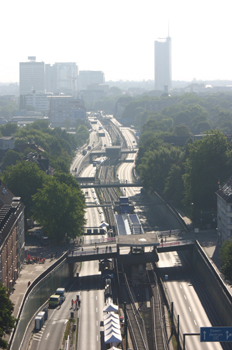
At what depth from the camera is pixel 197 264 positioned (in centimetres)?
8494

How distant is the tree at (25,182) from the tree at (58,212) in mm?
6131

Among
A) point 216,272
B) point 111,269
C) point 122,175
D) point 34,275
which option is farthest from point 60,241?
point 122,175

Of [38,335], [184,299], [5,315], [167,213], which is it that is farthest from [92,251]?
[5,315]

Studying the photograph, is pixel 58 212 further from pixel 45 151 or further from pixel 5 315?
pixel 45 151

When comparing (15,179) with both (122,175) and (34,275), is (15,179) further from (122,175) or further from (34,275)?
(122,175)

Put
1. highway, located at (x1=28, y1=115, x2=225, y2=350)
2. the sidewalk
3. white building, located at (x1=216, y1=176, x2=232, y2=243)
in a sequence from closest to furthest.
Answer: highway, located at (x1=28, y1=115, x2=225, y2=350), the sidewalk, white building, located at (x1=216, y1=176, x2=232, y2=243)

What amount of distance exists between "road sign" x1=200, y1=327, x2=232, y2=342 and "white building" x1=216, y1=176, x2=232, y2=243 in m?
38.7

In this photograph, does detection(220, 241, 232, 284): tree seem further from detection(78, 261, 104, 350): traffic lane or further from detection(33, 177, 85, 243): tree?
detection(33, 177, 85, 243): tree

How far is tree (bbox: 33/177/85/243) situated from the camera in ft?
294

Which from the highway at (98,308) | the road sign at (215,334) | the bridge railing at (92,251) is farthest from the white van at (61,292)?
the road sign at (215,334)

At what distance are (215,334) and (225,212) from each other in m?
42.7

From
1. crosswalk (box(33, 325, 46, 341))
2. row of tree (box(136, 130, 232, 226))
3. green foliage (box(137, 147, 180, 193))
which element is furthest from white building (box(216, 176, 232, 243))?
green foliage (box(137, 147, 180, 193))

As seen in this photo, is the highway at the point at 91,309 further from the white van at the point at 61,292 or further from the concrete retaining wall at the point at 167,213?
the concrete retaining wall at the point at 167,213

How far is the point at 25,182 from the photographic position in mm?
100688
